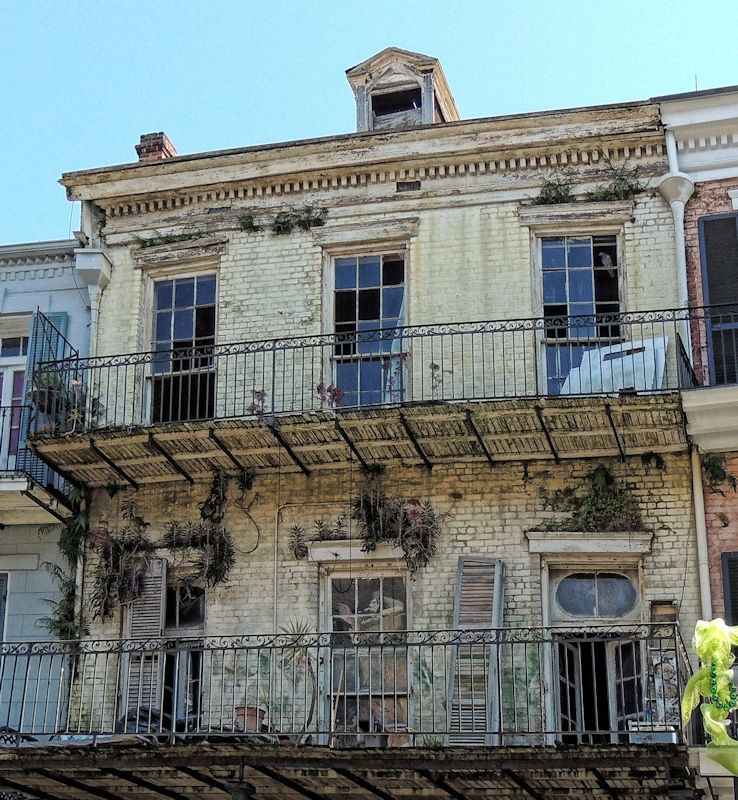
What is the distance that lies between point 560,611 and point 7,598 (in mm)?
6242

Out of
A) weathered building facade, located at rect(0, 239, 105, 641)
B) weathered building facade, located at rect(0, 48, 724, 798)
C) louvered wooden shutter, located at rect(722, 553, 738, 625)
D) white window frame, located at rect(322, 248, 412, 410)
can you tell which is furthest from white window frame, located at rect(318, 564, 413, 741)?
louvered wooden shutter, located at rect(722, 553, 738, 625)

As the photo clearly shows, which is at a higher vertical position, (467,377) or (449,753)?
(467,377)

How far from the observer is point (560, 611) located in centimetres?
1493

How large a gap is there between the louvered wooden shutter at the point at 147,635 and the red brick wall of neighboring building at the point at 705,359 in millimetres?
5900

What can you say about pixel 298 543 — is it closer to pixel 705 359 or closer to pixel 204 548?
pixel 204 548

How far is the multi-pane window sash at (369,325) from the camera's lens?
16.0 meters

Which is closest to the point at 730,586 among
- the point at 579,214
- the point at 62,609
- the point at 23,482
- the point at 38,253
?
the point at 579,214

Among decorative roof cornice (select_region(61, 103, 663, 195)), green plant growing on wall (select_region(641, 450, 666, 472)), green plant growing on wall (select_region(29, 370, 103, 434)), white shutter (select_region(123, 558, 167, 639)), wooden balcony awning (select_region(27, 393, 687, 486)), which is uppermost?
decorative roof cornice (select_region(61, 103, 663, 195))

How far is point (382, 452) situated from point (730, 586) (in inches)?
151

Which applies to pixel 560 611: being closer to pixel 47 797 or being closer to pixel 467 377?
pixel 467 377

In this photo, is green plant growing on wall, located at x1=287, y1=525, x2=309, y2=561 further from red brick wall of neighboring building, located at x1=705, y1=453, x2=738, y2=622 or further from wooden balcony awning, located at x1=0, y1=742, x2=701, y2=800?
red brick wall of neighboring building, located at x1=705, y1=453, x2=738, y2=622

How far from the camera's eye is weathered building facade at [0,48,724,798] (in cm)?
1441

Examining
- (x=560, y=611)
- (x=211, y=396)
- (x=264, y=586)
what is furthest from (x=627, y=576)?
(x=211, y=396)

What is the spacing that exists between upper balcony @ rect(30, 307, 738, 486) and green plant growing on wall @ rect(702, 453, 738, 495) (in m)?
0.33
